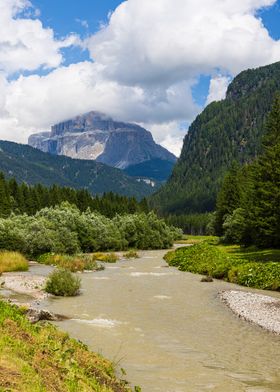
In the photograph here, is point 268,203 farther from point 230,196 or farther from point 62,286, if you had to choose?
point 230,196

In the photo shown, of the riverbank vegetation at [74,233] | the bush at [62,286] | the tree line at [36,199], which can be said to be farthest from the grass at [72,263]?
the tree line at [36,199]

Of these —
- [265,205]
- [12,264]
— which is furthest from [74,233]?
[265,205]

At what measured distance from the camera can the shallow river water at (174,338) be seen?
17.2 metres

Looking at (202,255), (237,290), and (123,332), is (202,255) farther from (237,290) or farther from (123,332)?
(123,332)

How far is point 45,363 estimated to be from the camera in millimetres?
13367

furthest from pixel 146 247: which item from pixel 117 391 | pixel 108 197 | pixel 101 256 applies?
pixel 117 391

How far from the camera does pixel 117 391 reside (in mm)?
13883

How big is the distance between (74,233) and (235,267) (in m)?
40.6

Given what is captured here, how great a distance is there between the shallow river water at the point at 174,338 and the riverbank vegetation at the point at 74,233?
33.6m

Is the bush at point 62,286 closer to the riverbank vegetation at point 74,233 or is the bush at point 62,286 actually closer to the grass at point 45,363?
the grass at point 45,363

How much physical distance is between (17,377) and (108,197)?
542ft

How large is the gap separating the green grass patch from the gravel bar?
477 centimetres

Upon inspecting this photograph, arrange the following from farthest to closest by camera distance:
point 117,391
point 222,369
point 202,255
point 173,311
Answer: point 202,255
point 173,311
point 222,369
point 117,391

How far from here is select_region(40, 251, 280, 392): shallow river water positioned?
17203 mm
